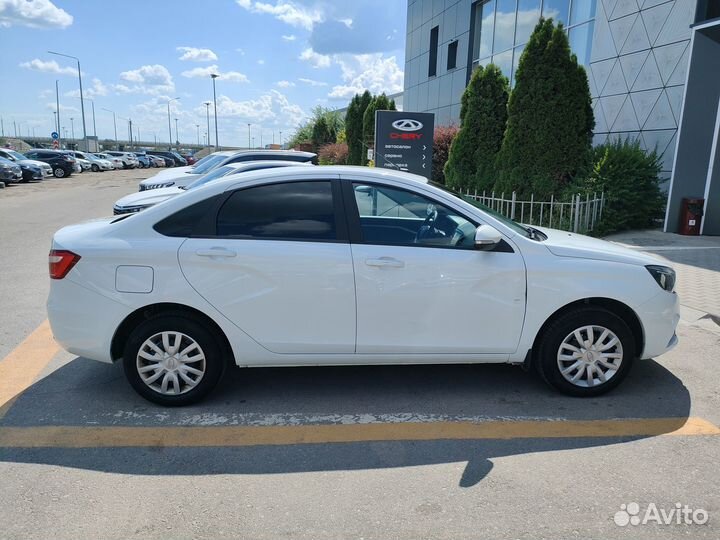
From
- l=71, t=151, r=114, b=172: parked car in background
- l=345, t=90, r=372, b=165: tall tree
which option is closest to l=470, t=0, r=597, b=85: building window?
l=345, t=90, r=372, b=165: tall tree

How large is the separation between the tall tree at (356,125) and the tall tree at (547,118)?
1340cm

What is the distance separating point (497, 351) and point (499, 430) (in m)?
0.59

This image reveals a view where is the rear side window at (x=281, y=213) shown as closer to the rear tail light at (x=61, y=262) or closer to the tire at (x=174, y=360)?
the tire at (x=174, y=360)

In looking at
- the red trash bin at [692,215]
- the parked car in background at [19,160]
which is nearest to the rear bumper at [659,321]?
the red trash bin at [692,215]

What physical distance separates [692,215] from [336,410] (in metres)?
10.00

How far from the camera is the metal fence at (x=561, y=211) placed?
1076 cm

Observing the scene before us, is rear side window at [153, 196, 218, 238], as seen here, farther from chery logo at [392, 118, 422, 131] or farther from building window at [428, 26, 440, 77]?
building window at [428, 26, 440, 77]

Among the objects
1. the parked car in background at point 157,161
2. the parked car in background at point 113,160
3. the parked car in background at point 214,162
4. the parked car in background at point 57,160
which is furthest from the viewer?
the parked car in background at point 157,161

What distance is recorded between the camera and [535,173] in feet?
38.0

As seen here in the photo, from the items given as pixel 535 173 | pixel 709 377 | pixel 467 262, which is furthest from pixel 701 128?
pixel 467 262

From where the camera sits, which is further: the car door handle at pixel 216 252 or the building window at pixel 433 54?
the building window at pixel 433 54

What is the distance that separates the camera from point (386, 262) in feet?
12.3

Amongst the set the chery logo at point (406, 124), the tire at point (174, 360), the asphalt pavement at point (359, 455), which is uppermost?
the chery logo at point (406, 124)

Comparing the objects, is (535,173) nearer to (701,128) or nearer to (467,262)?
(701,128)
